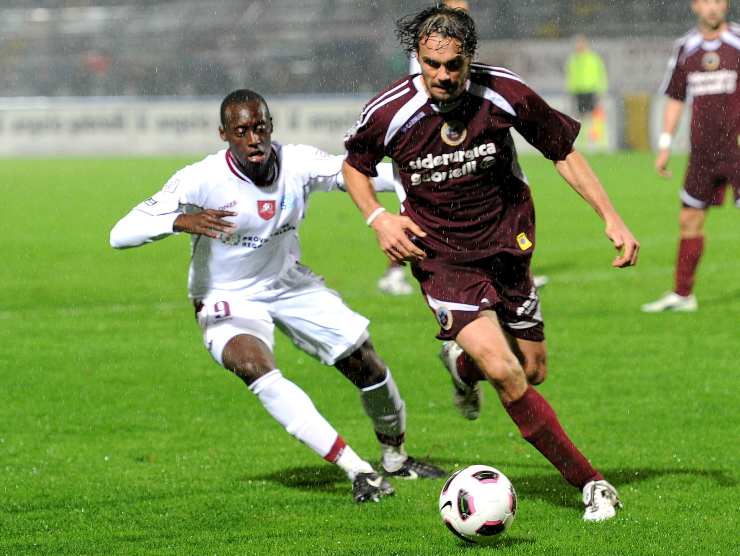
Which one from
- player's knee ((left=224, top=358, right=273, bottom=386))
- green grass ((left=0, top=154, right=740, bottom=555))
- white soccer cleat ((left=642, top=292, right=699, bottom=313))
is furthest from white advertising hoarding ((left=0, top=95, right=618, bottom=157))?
player's knee ((left=224, top=358, right=273, bottom=386))

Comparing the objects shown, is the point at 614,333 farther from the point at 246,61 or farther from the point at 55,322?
the point at 246,61

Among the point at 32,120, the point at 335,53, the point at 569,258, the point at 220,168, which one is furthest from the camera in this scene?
the point at 335,53

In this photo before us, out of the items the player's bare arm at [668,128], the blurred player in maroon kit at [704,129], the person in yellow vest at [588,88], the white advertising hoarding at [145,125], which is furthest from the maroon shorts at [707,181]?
the white advertising hoarding at [145,125]

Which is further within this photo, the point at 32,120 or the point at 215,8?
the point at 215,8

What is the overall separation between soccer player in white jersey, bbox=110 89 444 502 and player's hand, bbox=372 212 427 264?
2.62ft

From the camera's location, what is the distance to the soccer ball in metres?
5.00

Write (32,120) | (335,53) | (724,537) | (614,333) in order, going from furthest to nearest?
1. (335,53)
2. (32,120)
3. (614,333)
4. (724,537)

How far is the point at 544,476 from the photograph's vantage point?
20.7 feet

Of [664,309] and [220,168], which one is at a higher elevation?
[220,168]

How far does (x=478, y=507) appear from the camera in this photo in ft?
16.4

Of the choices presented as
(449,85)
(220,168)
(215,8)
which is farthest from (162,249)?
(215,8)

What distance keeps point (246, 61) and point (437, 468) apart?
31.0 meters

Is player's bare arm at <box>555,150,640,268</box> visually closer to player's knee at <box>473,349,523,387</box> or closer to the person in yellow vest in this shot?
player's knee at <box>473,349,523,387</box>

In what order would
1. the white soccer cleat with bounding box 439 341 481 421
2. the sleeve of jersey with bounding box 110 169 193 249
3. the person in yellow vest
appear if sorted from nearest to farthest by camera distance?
the sleeve of jersey with bounding box 110 169 193 249 → the white soccer cleat with bounding box 439 341 481 421 → the person in yellow vest
